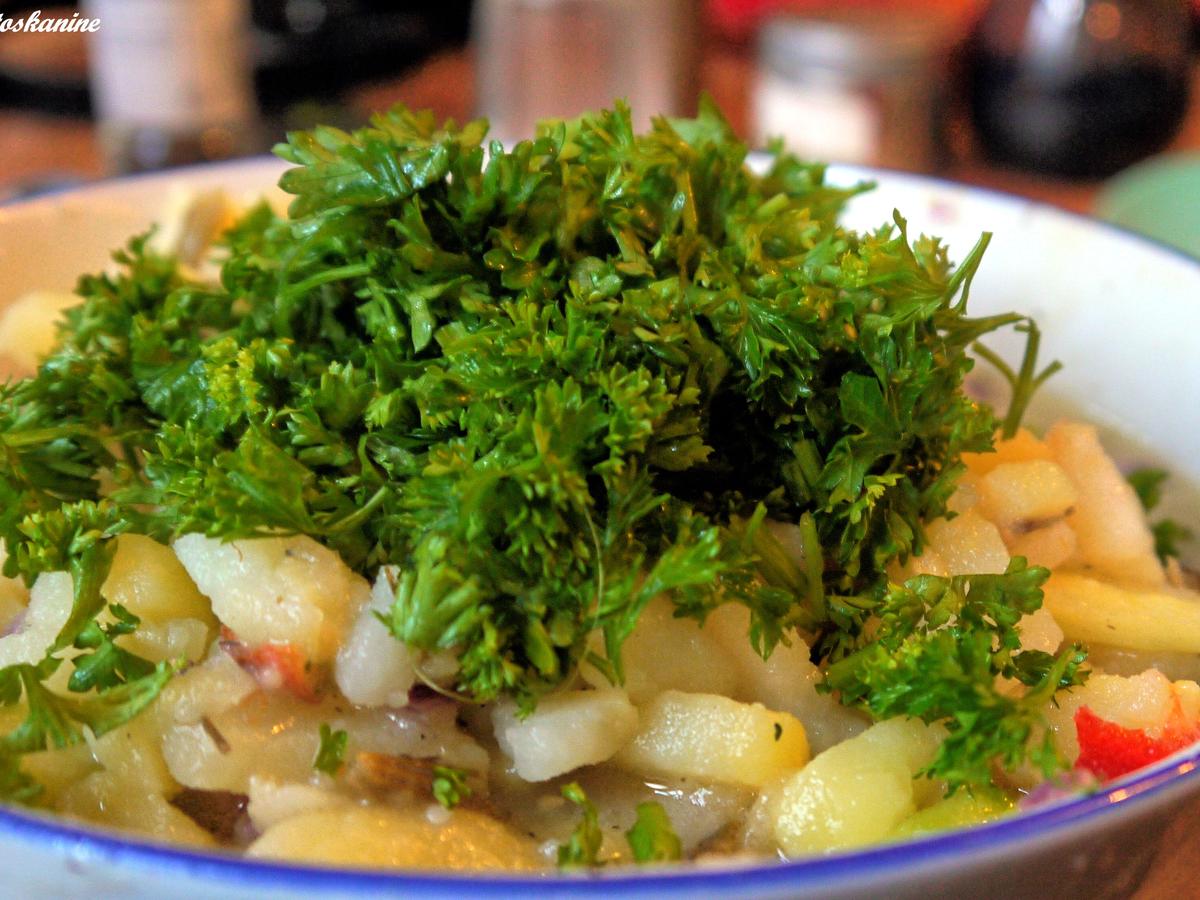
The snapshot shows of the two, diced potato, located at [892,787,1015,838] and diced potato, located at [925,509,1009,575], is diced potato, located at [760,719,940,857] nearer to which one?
diced potato, located at [892,787,1015,838]

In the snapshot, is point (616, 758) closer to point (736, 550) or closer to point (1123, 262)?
point (736, 550)

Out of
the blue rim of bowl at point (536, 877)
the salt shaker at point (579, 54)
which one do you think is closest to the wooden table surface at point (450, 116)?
the salt shaker at point (579, 54)

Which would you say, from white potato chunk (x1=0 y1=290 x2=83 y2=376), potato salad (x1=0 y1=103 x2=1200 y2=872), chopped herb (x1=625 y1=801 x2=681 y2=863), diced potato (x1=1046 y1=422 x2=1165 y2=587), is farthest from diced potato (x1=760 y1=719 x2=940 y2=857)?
white potato chunk (x1=0 y1=290 x2=83 y2=376)

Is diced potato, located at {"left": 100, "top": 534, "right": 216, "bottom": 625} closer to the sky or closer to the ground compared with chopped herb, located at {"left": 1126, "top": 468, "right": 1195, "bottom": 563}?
closer to the sky

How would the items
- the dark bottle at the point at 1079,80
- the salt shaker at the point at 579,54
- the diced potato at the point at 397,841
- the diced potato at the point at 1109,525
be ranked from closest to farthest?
the diced potato at the point at 397,841
the diced potato at the point at 1109,525
the dark bottle at the point at 1079,80
the salt shaker at the point at 579,54

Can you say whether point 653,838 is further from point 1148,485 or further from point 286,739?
point 1148,485

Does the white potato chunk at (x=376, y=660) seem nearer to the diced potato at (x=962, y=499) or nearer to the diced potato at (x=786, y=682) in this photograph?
the diced potato at (x=786, y=682)
